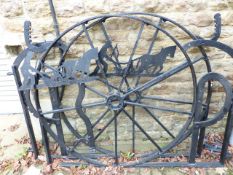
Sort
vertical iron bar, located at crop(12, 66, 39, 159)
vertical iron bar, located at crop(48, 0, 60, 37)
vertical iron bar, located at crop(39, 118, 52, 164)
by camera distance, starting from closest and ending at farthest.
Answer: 1. vertical iron bar, located at crop(48, 0, 60, 37)
2. vertical iron bar, located at crop(12, 66, 39, 159)
3. vertical iron bar, located at crop(39, 118, 52, 164)

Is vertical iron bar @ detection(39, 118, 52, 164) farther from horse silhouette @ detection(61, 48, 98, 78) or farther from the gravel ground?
horse silhouette @ detection(61, 48, 98, 78)

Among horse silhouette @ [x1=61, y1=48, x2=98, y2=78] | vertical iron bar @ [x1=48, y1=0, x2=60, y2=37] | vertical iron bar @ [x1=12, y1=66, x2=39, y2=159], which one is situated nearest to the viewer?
horse silhouette @ [x1=61, y1=48, x2=98, y2=78]

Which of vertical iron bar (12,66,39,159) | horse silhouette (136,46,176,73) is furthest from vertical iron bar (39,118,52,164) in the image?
horse silhouette (136,46,176,73)

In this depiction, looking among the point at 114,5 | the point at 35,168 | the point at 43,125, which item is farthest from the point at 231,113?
the point at 35,168

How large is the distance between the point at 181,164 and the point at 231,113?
71cm

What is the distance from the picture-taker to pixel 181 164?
292 centimetres

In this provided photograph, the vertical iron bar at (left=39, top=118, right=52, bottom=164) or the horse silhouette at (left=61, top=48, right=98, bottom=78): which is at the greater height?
the horse silhouette at (left=61, top=48, right=98, bottom=78)

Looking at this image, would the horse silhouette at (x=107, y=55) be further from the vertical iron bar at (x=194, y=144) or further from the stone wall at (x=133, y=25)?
the vertical iron bar at (x=194, y=144)

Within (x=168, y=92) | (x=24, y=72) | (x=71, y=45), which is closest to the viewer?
(x=24, y=72)

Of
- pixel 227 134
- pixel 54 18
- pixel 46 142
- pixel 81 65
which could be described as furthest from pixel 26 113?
pixel 227 134

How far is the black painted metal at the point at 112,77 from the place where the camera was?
8.22 feet

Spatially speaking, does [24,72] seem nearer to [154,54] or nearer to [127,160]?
[154,54]

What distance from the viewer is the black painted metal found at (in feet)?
8.22

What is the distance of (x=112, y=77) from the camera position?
2924 millimetres
